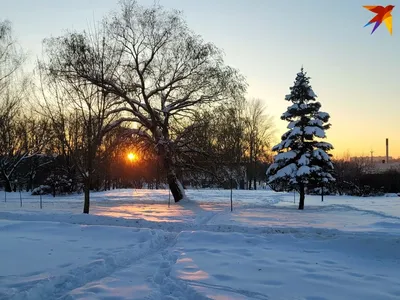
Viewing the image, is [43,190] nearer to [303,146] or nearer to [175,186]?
[175,186]

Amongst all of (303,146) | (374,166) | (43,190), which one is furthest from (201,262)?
(374,166)

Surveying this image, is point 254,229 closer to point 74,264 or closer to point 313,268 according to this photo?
point 313,268

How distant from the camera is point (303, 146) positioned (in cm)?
1953

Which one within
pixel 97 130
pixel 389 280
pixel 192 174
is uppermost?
pixel 97 130

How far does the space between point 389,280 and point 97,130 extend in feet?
38.5

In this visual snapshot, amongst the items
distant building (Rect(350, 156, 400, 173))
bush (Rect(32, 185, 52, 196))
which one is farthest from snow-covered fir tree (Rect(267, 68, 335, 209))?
distant building (Rect(350, 156, 400, 173))

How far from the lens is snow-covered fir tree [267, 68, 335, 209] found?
19078 millimetres

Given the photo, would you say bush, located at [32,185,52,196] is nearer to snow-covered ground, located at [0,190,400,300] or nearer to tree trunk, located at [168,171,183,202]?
tree trunk, located at [168,171,183,202]

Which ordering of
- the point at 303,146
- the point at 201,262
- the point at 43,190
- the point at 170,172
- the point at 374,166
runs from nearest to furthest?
the point at 201,262 → the point at 303,146 → the point at 170,172 → the point at 43,190 → the point at 374,166

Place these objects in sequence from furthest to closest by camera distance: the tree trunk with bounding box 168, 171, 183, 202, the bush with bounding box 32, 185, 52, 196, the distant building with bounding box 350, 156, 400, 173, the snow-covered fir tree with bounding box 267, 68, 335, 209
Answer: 1. the distant building with bounding box 350, 156, 400, 173
2. the bush with bounding box 32, 185, 52, 196
3. the tree trunk with bounding box 168, 171, 183, 202
4. the snow-covered fir tree with bounding box 267, 68, 335, 209

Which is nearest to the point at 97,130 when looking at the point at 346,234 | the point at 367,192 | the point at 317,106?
the point at 346,234

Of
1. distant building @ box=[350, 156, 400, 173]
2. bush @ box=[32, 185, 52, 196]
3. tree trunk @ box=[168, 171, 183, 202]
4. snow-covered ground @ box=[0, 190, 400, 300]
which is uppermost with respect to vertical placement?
distant building @ box=[350, 156, 400, 173]

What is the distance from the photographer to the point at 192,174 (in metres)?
22.3

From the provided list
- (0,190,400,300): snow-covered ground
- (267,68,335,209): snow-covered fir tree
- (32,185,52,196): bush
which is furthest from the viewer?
(32,185,52,196): bush
